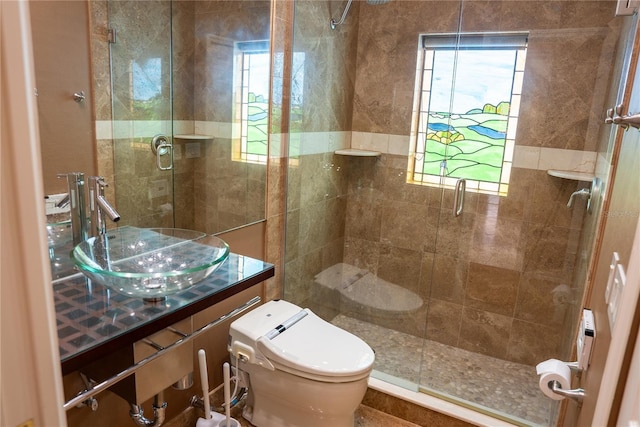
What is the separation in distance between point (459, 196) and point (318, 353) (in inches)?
60.7

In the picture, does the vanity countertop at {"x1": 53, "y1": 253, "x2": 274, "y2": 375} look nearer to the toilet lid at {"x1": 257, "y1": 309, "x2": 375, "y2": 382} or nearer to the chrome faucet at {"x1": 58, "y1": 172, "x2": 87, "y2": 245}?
the chrome faucet at {"x1": 58, "y1": 172, "x2": 87, "y2": 245}

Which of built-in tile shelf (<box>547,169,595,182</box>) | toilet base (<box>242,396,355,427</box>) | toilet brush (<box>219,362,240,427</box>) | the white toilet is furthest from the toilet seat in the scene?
built-in tile shelf (<box>547,169,595,182</box>)

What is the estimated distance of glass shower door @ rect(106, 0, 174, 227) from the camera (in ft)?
5.08

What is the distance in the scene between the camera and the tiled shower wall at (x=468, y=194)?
2.49 meters

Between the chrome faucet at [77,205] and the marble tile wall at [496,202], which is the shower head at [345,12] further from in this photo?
the chrome faucet at [77,205]

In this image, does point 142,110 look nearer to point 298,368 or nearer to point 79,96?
point 79,96

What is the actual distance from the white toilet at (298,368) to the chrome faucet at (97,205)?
766mm

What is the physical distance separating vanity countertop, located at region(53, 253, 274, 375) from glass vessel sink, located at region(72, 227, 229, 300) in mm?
53

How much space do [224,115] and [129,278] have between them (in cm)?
109

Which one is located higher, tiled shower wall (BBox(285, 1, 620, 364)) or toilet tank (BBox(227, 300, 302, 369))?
tiled shower wall (BBox(285, 1, 620, 364))

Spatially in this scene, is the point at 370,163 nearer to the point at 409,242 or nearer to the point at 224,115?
the point at 409,242

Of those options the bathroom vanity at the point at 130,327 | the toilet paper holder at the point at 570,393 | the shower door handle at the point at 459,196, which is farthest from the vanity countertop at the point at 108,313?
the shower door handle at the point at 459,196

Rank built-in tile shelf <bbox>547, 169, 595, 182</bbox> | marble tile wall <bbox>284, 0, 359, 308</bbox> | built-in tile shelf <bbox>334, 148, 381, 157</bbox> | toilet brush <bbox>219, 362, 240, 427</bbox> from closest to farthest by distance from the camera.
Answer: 1. toilet brush <bbox>219, 362, 240, 427</bbox>
2. built-in tile shelf <bbox>547, 169, 595, 182</bbox>
3. marble tile wall <bbox>284, 0, 359, 308</bbox>
4. built-in tile shelf <bbox>334, 148, 381, 157</bbox>

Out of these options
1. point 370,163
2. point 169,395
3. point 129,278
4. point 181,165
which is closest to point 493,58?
point 370,163
